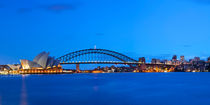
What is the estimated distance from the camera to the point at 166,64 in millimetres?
112312

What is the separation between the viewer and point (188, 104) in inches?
678

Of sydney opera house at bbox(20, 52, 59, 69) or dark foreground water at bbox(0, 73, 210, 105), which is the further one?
sydney opera house at bbox(20, 52, 59, 69)

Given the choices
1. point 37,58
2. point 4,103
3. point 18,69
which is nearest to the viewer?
point 4,103

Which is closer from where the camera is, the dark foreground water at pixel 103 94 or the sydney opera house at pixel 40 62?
the dark foreground water at pixel 103 94

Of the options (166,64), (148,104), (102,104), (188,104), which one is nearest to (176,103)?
(188,104)

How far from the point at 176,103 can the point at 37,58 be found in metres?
70.6

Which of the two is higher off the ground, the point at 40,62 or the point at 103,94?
the point at 40,62

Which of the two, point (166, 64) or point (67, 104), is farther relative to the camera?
point (166, 64)

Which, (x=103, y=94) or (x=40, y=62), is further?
(x=40, y=62)

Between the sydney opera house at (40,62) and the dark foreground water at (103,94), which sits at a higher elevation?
the sydney opera house at (40,62)

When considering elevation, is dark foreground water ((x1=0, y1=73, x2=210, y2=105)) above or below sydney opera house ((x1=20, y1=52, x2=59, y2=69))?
below

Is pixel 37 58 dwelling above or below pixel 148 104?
above

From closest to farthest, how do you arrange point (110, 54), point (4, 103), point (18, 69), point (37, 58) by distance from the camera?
point (4, 103) → point (37, 58) → point (18, 69) → point (110, 54)

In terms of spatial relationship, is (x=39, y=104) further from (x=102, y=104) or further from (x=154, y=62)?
(x=154, y=62)
